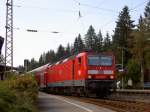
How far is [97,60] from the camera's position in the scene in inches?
1342

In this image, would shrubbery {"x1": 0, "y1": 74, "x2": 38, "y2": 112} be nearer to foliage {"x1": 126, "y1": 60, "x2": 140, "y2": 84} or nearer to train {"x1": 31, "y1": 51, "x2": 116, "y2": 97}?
train {"x1": 31, "y1": 51, "x2": 116, "y2": 97}

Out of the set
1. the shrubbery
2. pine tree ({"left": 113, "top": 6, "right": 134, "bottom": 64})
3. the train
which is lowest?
the shrubbery

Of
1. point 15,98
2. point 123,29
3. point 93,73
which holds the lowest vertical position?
point 15,98

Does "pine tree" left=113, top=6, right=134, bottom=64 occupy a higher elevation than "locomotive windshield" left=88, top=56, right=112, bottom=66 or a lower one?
higher

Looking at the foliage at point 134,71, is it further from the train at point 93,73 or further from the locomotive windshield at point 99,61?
the locomotive windshield at point 99,61

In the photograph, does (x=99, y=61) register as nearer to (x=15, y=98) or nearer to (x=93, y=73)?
(x=93, y=73)

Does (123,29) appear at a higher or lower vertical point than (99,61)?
higher

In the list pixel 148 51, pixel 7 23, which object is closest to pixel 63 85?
pixel 7 23

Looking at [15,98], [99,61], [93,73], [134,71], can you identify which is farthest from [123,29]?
[15,98]

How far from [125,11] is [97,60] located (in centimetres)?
7606

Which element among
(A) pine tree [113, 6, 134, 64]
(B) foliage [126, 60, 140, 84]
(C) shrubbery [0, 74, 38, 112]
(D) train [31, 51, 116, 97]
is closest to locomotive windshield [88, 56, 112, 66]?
(D) train [31, 51, 116, 97]

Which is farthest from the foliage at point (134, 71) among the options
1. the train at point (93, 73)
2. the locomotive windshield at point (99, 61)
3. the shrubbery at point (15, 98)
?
the shrubbery at point (15, 98)

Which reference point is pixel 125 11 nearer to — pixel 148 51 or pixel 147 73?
pixel 147 73

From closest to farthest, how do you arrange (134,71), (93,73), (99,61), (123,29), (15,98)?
(15,98), (93,73), (99,61), (134,71), (123,29)
